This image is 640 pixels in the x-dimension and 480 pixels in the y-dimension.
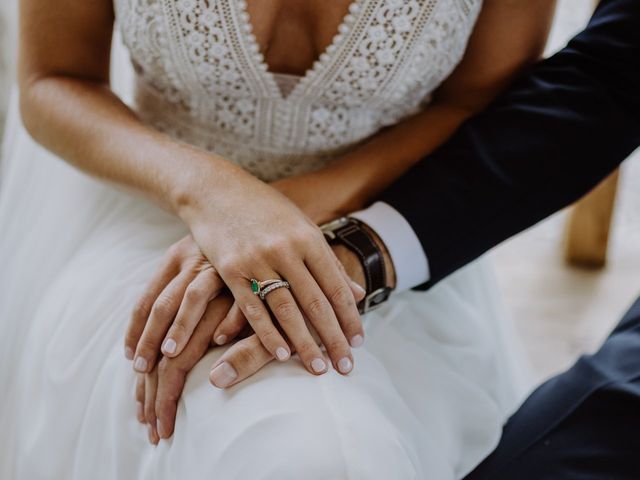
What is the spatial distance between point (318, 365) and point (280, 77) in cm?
40

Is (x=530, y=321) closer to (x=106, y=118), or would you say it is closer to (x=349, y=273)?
(x=349, y=273)

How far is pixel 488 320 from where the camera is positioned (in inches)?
41.9

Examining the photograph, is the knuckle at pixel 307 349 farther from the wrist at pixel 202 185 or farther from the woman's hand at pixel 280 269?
the wrist at pixel 202 185

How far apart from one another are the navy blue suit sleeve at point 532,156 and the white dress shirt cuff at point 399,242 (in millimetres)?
14

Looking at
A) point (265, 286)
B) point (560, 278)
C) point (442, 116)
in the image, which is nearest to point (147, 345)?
point (265, 286)

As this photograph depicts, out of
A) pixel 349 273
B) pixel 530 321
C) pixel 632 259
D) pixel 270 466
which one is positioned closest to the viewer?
pixel 270 466

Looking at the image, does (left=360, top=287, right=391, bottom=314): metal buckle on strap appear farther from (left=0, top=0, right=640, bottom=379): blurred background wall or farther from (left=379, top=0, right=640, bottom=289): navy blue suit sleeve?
(left=0, top=0, right=640, bottom=379): blurred background wall

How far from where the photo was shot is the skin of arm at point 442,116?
36.9 inches

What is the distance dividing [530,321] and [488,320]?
912 mm

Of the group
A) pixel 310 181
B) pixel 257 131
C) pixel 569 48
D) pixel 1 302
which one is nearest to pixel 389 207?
pixel 310 181

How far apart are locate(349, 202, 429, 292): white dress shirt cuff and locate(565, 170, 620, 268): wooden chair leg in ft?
3.97

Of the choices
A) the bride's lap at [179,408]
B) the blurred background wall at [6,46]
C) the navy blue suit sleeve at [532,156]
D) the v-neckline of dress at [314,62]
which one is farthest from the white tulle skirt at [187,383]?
the blurred background wall at [6,46]

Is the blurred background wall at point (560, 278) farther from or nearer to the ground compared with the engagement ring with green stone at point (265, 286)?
nearer to the ground

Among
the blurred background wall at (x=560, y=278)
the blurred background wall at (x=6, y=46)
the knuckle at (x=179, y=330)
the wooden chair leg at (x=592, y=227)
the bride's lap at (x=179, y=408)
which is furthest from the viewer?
the wooden chair leg at (x=592, y=227)
